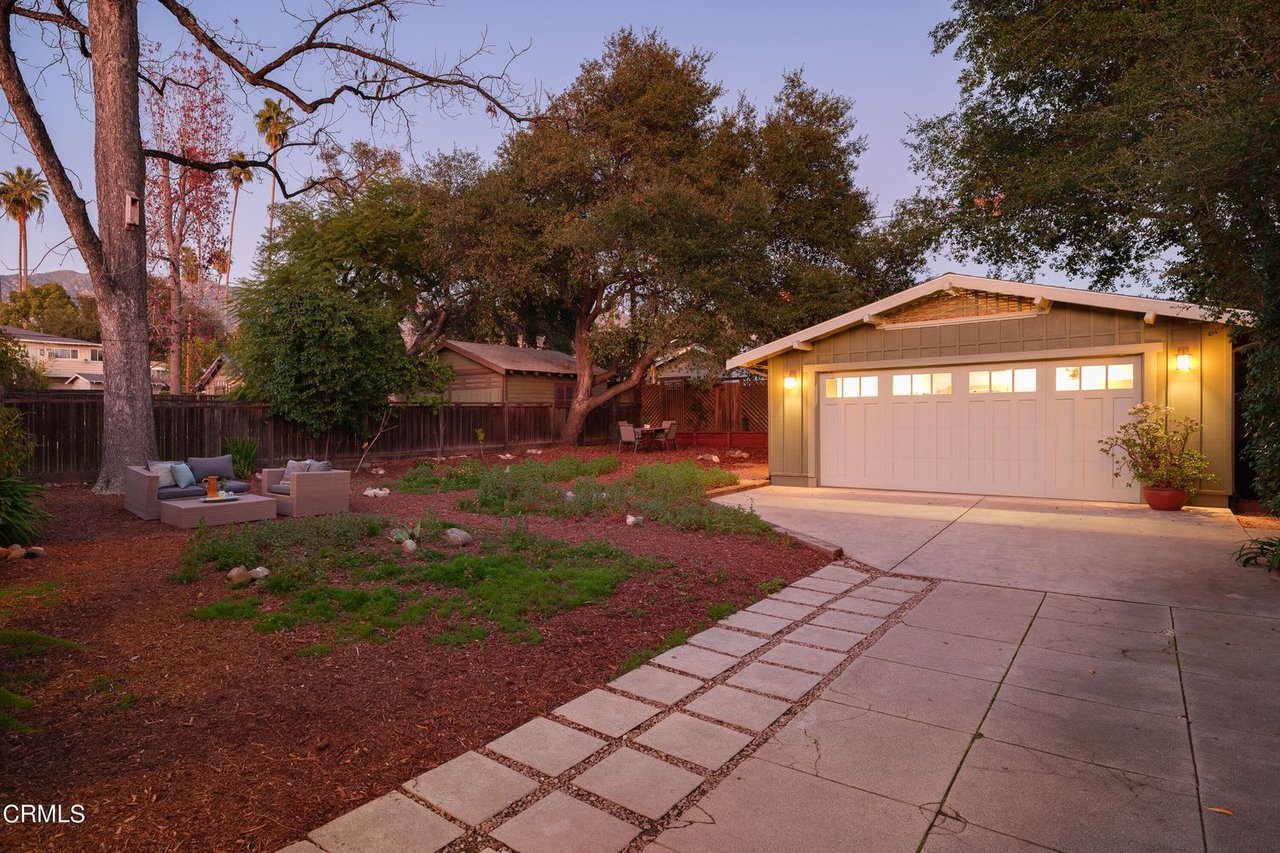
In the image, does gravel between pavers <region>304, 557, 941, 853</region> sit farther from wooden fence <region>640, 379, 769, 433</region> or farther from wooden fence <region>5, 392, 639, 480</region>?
wooden fence <region>640, 379, 769, 433</region>

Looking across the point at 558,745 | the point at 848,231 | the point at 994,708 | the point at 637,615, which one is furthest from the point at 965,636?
the point at 848,231

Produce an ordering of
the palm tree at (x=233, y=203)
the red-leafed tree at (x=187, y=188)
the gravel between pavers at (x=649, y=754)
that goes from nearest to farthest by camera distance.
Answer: the gravel between pavers at (x=649, y=754) → the red-leafed tree at (x=187, y=188) → the palm tree at (x=233, y=203)

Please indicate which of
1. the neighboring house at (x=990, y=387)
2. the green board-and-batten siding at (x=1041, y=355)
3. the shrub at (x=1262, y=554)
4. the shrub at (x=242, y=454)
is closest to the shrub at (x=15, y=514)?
the shrub at (x=242, y=454)

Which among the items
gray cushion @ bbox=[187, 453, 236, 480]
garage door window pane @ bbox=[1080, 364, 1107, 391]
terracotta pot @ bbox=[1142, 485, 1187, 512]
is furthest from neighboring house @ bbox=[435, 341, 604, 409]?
terracotta pot @ bbox=[1142, 485, 1187, 512]

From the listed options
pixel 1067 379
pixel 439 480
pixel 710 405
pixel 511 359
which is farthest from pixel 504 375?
pixel 1067 379

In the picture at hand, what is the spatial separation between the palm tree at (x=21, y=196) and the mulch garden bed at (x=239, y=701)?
1465 inches

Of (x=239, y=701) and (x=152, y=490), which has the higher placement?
(x=152, y=490)

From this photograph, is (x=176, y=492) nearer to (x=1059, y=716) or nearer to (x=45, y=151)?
(x=45, y=151)

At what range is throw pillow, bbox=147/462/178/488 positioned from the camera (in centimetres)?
709

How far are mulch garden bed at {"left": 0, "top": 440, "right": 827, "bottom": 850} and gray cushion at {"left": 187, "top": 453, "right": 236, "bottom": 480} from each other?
310 cm

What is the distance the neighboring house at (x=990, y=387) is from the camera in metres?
8.05

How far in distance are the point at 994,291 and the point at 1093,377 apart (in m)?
1.74

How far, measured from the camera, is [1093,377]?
8719 millimetres

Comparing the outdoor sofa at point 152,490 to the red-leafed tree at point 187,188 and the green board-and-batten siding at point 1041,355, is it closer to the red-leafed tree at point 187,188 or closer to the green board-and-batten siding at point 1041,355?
the green board-and-batten siding at point 1041,355
